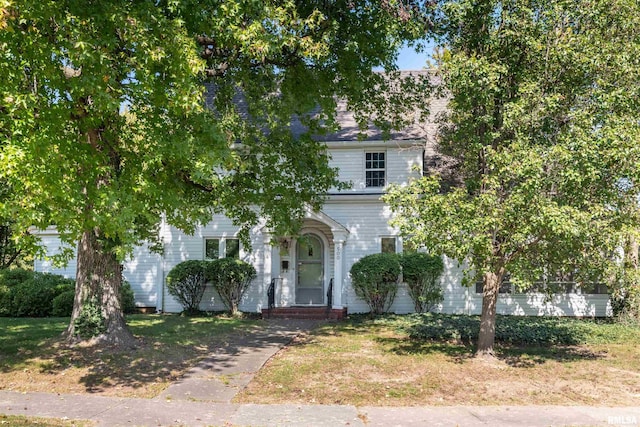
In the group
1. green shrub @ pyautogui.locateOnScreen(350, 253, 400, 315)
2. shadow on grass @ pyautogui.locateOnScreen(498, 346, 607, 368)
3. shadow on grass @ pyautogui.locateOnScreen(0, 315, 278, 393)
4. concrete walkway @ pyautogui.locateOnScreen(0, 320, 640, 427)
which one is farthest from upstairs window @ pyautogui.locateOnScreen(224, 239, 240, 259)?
concrete walkway @ pyautogui.locateOnScreen(0, 320, 640, 427)

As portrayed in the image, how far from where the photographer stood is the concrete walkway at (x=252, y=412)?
6.18m

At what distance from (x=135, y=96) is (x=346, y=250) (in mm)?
11079

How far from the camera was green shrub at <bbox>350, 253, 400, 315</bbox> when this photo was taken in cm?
1603

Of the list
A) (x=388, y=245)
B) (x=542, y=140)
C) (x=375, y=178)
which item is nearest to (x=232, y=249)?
(x=388, y=245)

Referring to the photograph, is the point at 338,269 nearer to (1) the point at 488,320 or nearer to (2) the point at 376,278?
(2) the point at 376,278

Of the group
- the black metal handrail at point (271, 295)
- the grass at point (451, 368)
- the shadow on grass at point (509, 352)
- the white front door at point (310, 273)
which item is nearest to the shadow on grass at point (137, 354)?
the grass at point (451, 368)

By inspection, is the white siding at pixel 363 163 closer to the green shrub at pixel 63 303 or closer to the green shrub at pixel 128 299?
the green shrub at pixel 128 299

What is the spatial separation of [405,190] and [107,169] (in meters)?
4.76

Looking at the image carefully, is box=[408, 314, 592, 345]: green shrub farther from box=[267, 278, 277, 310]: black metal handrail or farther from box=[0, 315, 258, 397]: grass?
box=[267, 278, 277, 310]: black metal handrail

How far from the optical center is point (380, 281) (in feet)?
53.0

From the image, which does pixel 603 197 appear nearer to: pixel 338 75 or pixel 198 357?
pixel 338 75

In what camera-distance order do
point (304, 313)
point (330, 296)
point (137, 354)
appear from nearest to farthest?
point (137, 354) → point (304, 313) → point (330, 296)

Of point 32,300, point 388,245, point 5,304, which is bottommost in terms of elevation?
point 5,304

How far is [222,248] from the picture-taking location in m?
18.1
